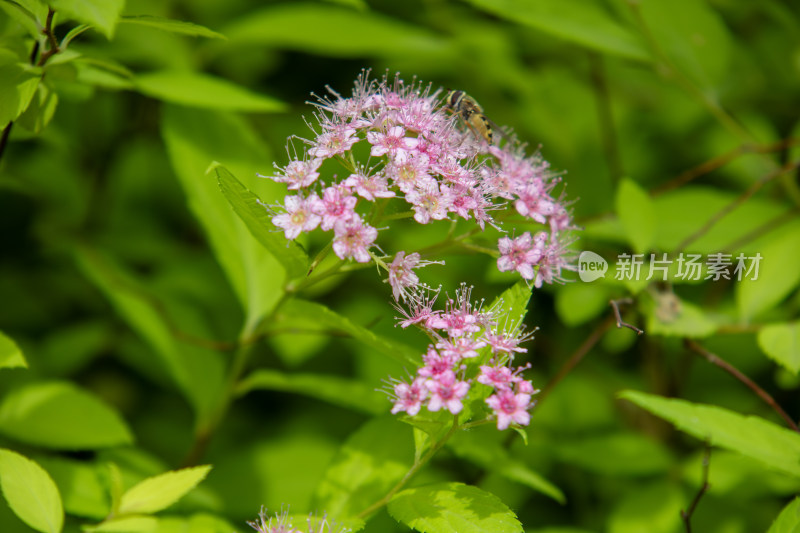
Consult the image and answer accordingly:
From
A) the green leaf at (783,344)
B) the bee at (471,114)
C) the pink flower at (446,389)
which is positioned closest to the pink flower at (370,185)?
the pink flower at (446,389)

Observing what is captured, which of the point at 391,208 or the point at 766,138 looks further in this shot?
the point at 766,138

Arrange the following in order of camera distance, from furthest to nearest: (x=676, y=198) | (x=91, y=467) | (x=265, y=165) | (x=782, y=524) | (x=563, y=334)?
(x=563, y=334), (x=676, y=198), (x=265, y=165), (x=91, y=467), (x=782, y=524)

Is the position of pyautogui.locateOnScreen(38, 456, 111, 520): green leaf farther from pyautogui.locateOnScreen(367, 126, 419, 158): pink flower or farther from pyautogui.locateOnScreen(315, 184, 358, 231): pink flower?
pyautogui.locateOnScreen(367, 126, 419, 158): pink flower

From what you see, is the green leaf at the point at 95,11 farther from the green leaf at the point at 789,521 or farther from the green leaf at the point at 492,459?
the green leaf at the point at 789,521

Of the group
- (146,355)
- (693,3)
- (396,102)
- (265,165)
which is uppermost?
(693,3)

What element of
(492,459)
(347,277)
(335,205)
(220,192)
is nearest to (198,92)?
(220,192)

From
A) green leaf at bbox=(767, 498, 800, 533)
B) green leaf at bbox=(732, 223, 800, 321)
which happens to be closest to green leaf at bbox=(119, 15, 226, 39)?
green leaf at bbox=(767, 498, 800, 533)

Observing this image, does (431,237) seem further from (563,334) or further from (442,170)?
(442,170)

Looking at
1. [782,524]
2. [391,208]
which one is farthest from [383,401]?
[782,524]
